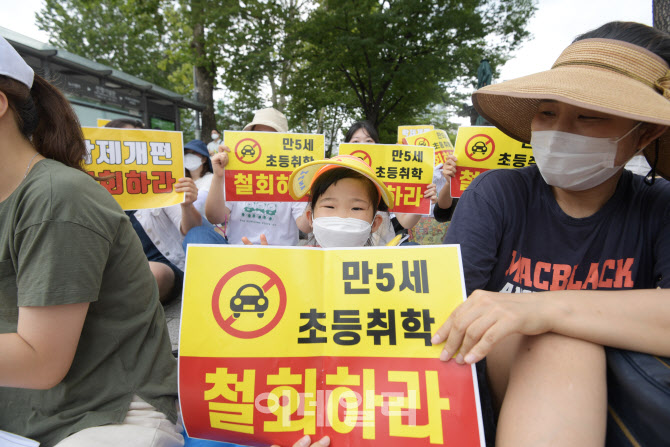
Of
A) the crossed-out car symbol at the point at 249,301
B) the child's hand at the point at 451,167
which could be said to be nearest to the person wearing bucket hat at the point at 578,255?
the crossed-out car symbol at the point at 249,301

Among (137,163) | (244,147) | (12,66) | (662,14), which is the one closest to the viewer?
(12,66)

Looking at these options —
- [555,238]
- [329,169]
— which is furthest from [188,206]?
[555,238]

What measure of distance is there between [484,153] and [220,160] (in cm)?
227

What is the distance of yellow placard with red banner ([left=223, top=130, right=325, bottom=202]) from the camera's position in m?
3.27

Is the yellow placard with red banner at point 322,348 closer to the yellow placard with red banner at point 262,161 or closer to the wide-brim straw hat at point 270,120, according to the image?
the yellow placard with red banner at point 262,161

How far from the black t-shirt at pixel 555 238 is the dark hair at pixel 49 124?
1586mm

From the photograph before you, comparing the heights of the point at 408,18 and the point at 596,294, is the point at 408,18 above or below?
above

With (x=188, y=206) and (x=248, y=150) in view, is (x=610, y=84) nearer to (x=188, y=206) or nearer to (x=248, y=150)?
(x=248, y=150)

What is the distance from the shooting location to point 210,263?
1.18 metres

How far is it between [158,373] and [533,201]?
5.55ft

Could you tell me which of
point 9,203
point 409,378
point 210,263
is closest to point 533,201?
point 409,378

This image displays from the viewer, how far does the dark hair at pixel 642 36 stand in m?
1.31

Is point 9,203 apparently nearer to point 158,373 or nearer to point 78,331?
point 78,331

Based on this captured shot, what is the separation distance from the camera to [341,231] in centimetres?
184
